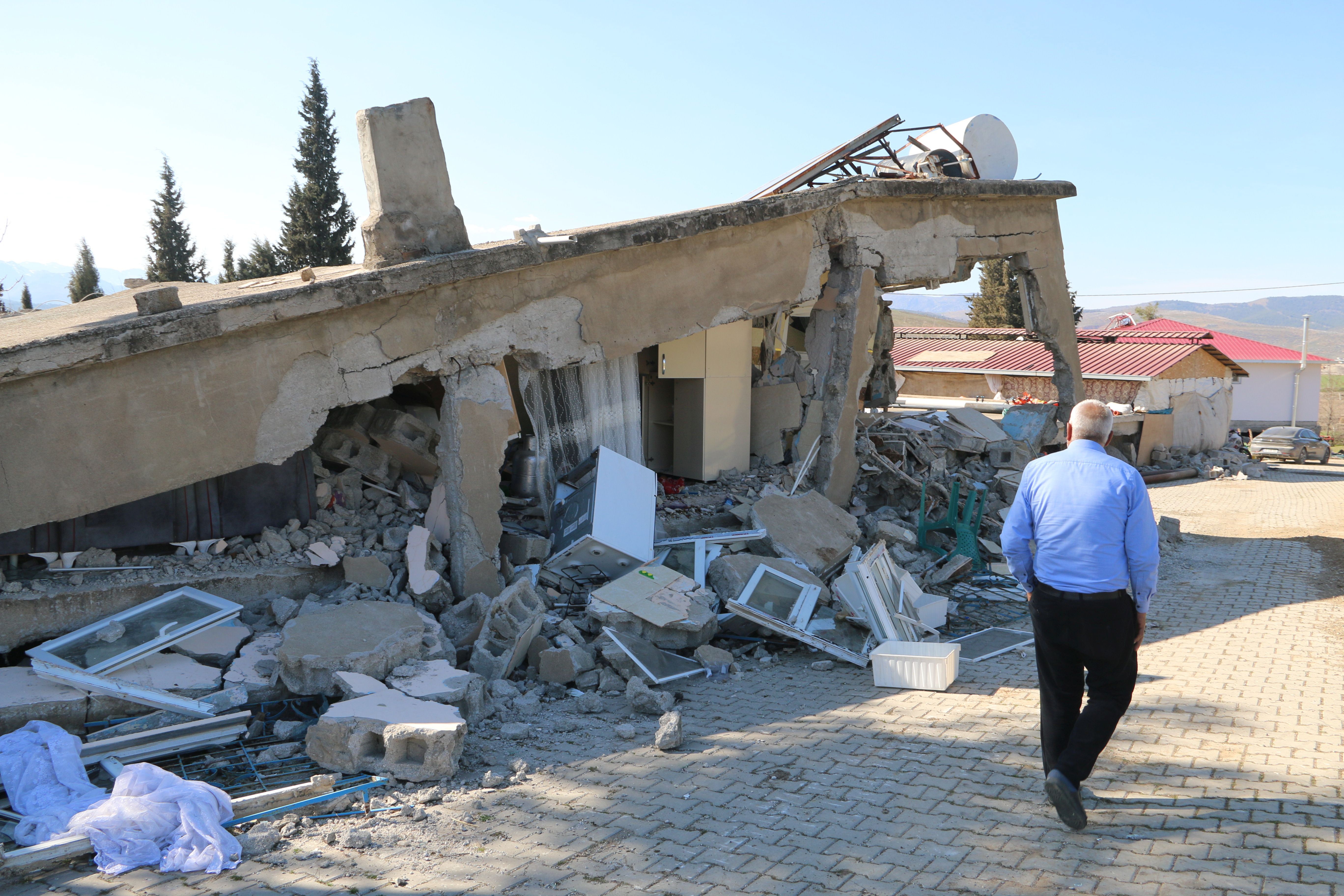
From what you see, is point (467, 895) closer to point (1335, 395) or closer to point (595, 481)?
point (595, 481)

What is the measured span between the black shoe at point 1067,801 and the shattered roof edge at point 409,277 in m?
5.36

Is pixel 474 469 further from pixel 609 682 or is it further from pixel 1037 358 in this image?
pixel 1037 358

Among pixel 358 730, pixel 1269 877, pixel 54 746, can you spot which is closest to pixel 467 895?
pixel 358 730

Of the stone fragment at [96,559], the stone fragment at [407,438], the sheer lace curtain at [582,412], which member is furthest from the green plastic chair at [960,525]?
the stone fragment at [96,559]

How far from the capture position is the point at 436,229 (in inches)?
283

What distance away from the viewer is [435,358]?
6961 mm

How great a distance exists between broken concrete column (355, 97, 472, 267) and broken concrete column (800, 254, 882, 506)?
477 cm

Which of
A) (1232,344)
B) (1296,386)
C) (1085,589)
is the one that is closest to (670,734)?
(1085,589)

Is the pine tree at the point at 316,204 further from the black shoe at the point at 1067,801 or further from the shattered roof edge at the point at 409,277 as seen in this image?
the black shoe at the point at 1067,801

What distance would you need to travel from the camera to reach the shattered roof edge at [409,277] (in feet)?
18.0

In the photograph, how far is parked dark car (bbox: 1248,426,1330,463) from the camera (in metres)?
26.2

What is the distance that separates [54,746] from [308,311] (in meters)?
3.11

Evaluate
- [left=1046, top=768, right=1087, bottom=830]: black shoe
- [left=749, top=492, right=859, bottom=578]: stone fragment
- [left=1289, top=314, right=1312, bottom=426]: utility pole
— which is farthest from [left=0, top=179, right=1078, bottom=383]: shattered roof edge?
[left=1289, top=314, right=1312, bottom=426]: utility pole

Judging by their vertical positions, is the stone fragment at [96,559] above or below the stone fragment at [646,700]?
above
